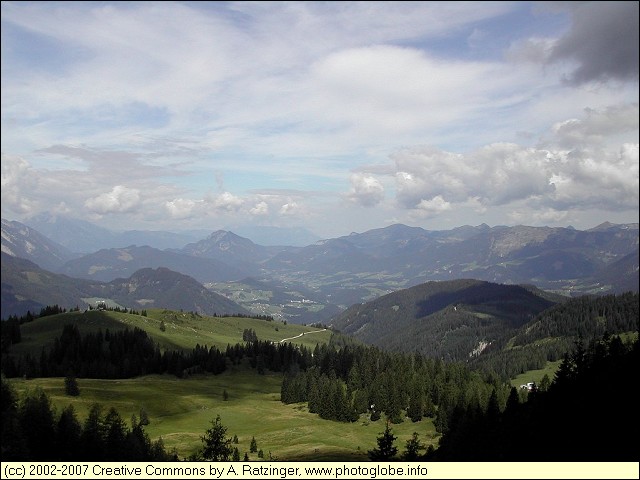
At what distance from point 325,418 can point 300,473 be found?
3977 inches

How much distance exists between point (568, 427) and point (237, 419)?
92.4 metres

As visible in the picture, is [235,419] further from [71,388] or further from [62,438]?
[62,438]

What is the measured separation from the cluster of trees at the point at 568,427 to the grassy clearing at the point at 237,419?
82.5ft

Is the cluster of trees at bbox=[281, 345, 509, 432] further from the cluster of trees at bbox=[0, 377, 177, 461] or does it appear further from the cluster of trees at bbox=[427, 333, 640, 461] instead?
the cluster of trees at bbox=[0, 377, 177, 461]

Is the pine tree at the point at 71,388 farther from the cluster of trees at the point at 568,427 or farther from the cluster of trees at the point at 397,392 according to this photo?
the cluster of trees at the point at 568,427

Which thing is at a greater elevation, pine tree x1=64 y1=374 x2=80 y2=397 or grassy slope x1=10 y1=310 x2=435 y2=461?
pine tree x1=64 y1=374 x2=80 y2=397

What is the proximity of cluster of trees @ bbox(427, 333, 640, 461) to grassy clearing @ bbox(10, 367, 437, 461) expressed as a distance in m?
25.1

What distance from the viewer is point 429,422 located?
132m

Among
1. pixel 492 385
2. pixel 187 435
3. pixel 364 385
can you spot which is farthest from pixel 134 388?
pixel 492 385

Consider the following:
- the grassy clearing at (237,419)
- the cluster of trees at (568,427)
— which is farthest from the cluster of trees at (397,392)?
the cluster of trees at (568,427)

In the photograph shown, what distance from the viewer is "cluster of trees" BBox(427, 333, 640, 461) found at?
52.1 metres

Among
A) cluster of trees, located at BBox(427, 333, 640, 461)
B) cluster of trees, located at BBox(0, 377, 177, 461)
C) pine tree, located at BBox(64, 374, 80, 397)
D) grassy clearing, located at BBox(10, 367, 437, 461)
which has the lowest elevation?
grassy clearing, located at BBox(10, 367, 437, 461)

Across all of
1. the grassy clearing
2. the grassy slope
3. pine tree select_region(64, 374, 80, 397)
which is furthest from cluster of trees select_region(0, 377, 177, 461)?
pine tree select_region(64, 374, 80, 397)

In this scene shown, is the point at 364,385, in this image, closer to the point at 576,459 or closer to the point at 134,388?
the point at 134,388
